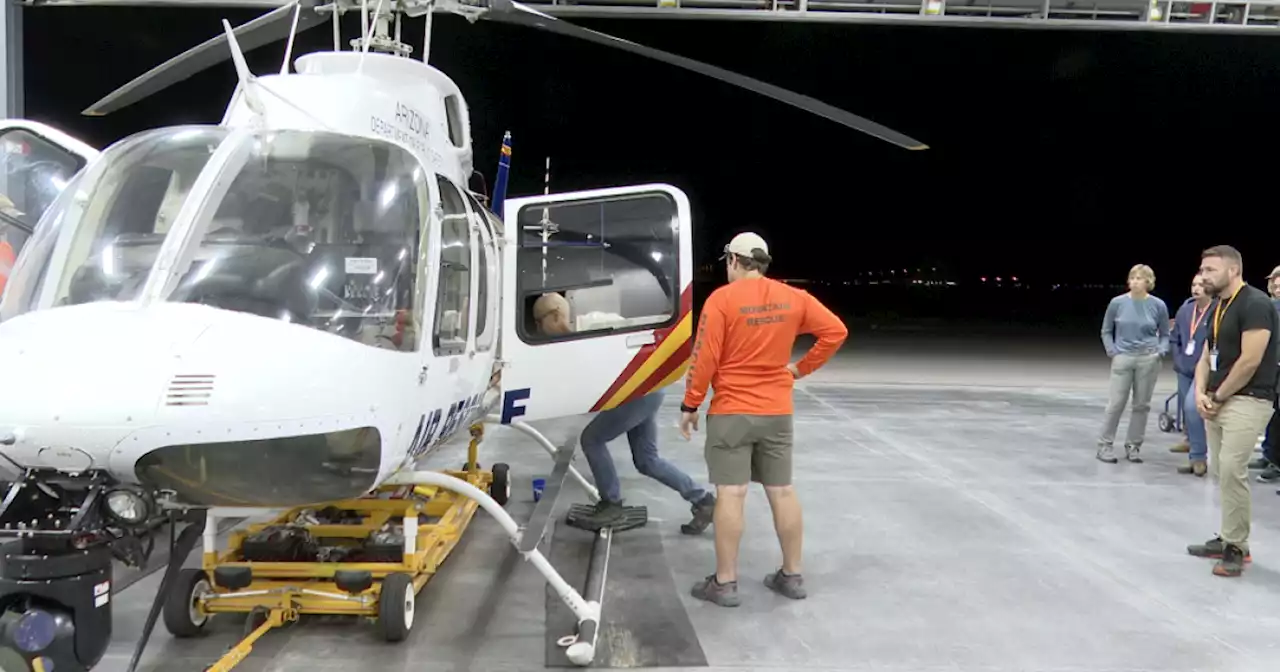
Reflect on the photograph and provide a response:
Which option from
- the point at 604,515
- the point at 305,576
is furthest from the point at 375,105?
the point at 604,515

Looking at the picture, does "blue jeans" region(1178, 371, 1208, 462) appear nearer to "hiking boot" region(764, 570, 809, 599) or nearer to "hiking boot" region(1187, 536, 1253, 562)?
"hiking boot" region(1187, 536, 1253, 562)

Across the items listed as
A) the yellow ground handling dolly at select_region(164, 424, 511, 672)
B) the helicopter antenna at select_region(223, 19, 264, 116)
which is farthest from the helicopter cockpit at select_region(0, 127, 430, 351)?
the yellow ground handling dolly at select_region(164, 424, 511, 672)

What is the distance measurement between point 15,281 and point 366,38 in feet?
6.94

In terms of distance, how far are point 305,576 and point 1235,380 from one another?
482cm

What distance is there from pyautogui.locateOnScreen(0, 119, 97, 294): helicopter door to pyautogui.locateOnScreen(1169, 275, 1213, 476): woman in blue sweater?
790 centimetres

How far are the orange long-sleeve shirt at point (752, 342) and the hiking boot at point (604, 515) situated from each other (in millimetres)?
1529

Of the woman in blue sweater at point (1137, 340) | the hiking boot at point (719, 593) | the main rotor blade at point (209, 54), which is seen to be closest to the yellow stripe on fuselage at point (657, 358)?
the hiking boot at point (719, 593)

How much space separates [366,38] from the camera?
4340 mm

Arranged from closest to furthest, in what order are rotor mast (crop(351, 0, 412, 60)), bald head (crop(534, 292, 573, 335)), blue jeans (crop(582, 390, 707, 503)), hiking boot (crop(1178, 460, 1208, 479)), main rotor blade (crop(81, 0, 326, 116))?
rotor mast (crop(351, 0, 412, 60)), bald head (crop(534, 292, 573, 335)), main rotor blade (crop(81, 0, 326, 116)), blue jeans (crop(582, 390, 707, 503)), hiking boot (crop(1178, 460, 1208, 479))

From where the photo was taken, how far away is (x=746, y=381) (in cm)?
402

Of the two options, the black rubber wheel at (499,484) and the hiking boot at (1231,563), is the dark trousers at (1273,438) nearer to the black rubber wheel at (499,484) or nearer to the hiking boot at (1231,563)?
the hiking boot at (1231,563)

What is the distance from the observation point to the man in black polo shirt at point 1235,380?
174 inches

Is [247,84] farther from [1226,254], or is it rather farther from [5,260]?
[1226,254]

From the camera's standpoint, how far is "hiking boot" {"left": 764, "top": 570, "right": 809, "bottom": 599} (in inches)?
165
